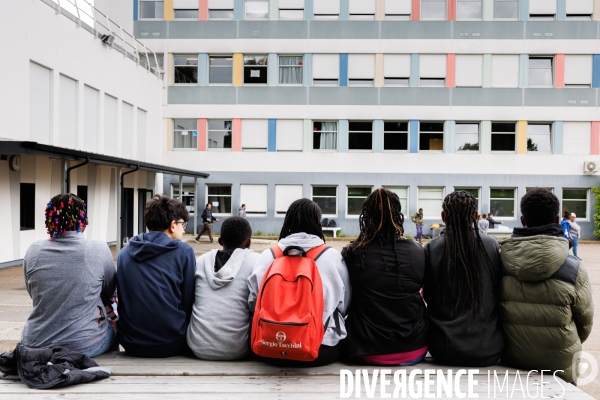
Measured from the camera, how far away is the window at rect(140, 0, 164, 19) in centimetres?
2920

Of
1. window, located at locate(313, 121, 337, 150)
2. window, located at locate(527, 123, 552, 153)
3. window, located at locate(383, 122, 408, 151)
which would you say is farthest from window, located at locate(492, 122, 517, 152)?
window, located at locate(313, 121, 337, 150)

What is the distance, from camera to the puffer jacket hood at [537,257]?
11.3ft

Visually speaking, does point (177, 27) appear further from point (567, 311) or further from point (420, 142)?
point (567, 311)

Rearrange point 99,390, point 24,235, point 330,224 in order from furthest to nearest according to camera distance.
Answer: point 330,224, point 24,235, point 99,390

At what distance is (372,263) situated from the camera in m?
3.67

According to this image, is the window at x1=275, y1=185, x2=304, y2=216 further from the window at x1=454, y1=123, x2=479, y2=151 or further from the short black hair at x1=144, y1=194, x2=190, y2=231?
the short black hair at x1=144, y1=194, x2=190, y2=231

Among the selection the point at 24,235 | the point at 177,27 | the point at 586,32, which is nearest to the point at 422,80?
the point at 586,32

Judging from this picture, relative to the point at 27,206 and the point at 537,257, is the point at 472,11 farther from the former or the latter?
the point at 537,257

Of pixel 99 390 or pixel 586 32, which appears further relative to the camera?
pixel 586 32

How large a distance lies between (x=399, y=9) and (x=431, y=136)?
23.8 ft

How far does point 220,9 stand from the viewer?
Result: 29047 millimetres

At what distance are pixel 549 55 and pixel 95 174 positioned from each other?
2448 cm

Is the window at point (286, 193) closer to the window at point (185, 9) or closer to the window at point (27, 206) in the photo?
the window at point (185, 9)

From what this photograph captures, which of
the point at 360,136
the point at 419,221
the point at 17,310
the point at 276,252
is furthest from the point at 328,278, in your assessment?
the point at 360,136
